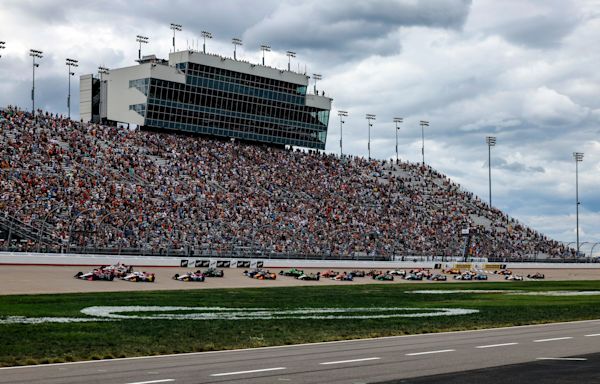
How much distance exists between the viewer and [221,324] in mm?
25062

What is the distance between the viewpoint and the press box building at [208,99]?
8856 centimetres

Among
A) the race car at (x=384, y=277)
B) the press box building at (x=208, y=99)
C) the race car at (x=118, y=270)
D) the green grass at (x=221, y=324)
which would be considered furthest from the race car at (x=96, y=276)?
the press box building at (x=208, y=99)

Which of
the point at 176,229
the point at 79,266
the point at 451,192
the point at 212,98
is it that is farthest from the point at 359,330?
the point at 451,192

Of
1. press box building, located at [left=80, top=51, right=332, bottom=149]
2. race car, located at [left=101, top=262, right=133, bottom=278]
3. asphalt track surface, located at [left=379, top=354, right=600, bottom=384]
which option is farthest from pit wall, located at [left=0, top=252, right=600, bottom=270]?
asphalt track surface, located at [left=379, top=354, right=600, bottom=384]

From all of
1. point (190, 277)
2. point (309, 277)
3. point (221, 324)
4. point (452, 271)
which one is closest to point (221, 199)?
point (309, 277)

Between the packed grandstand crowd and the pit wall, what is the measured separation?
113 cm

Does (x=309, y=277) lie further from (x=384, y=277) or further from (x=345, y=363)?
(x=345, y=363)

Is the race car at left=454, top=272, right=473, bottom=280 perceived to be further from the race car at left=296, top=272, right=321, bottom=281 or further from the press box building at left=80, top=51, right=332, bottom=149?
the press box building at left=80, top=51, right=332, bottom=149

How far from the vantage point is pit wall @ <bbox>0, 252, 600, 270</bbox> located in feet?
167

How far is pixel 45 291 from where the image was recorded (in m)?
40.8

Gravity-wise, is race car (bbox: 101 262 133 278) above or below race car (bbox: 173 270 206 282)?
above

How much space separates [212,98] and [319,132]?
664 inches

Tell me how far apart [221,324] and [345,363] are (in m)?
9.43

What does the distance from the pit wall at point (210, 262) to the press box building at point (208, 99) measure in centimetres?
2877
